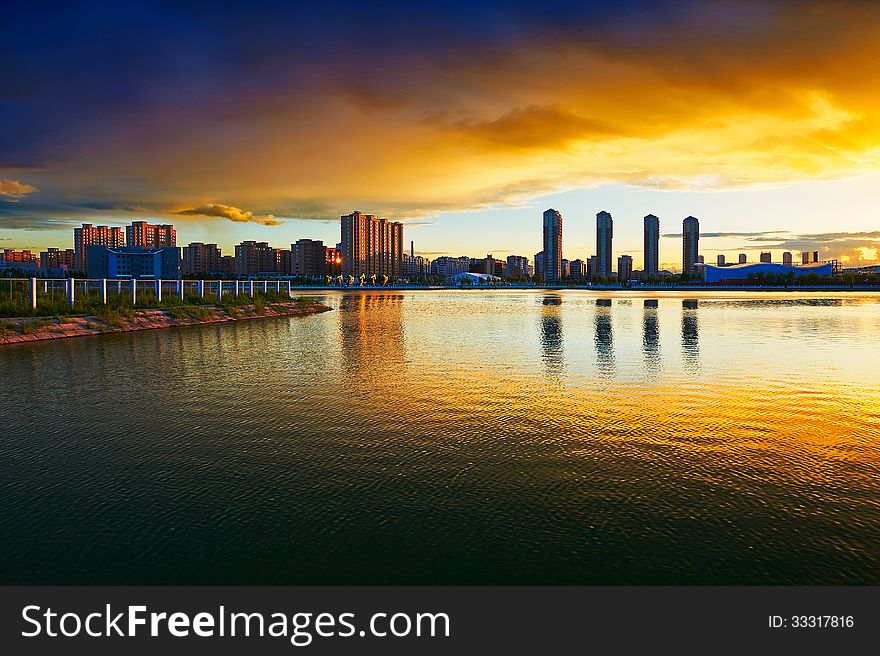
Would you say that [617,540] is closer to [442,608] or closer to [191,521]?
[442,608]

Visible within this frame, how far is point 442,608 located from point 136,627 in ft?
8.90

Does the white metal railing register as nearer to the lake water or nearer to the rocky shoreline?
the rocky shoreline

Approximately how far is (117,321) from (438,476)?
30070mm

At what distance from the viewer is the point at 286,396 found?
1476cm

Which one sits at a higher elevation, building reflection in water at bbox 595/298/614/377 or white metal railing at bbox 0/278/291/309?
white metal railing at bbox 0/278/291/309

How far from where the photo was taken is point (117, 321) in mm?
32844

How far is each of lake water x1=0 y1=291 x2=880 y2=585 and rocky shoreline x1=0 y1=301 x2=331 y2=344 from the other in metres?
10.7

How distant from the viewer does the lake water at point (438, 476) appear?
6082 mm

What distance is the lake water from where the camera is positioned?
6.08 meters

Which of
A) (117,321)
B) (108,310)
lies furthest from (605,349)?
(108,310)

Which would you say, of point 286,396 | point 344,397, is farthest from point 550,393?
point 286,396

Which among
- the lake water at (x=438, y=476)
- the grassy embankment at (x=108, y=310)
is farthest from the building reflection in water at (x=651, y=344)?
the grassy embankment at (x=108, y=310)

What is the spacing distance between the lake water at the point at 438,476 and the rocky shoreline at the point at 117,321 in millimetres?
10676

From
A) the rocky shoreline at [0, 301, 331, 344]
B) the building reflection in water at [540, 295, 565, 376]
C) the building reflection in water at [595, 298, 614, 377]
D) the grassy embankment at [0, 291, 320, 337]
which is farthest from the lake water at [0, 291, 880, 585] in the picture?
the grassy embankment at [0, 291, 320, 337]
